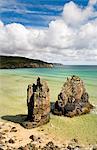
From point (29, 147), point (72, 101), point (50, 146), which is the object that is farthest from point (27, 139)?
point (72, 101)

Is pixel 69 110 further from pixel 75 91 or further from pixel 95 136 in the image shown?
pixel 95 136

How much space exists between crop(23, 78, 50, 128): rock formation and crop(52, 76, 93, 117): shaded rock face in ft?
12.6

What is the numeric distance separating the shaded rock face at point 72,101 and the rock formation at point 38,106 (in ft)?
12.6

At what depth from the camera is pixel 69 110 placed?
4103 centimetres

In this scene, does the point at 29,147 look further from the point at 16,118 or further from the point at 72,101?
the point at 72,101

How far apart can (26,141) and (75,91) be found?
1443 cm

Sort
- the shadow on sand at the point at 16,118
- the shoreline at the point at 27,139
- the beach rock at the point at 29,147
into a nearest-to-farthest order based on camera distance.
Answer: the beach rock at the point at 29,147
the shoreline at the point at 27,139
the shadow on sand at the point at 16,118

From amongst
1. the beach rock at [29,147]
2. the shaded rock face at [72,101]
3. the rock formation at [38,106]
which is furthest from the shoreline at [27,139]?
the shaded rock face at [72,101]

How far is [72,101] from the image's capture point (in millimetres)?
43281

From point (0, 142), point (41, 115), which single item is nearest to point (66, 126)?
point (41, 115)

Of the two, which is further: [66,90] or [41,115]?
[66,90]

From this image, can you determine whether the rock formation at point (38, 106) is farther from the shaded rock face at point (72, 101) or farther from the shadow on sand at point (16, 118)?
the shaded rock face at point (72, 101)

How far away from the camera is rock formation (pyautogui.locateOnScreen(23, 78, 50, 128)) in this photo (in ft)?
120

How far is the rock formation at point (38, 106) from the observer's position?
36594mm
